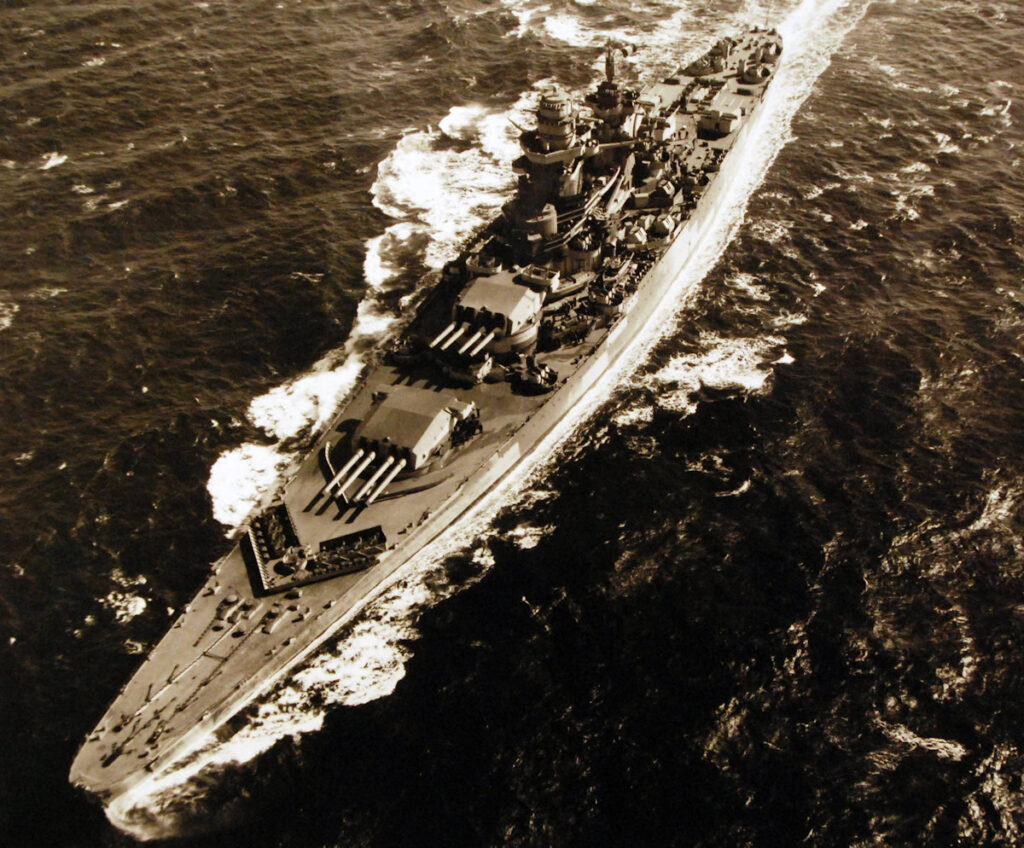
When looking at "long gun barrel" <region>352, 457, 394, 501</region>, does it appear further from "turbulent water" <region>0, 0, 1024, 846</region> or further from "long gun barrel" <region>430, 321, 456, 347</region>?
"long gun barrel" <region>430, 321, 456, 347</region>

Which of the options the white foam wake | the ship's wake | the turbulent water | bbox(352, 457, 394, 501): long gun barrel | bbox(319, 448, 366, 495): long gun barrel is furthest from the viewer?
the white foam wake

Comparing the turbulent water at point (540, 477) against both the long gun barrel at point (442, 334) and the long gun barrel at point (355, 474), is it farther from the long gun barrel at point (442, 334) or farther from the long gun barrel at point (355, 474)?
the long gun barrel at point (442, 334)

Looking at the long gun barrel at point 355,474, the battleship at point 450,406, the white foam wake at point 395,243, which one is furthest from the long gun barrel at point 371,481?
the white foam wake at point 395,243

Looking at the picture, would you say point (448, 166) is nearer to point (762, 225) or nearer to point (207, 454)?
point (762, 225)

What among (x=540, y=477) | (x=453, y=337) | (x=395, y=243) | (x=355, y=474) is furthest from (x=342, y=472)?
(x=395, y=243)

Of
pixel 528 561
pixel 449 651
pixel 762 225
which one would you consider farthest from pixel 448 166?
pixel 449 651

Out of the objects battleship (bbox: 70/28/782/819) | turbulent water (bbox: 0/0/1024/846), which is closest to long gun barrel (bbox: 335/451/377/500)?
battleship (bbox: 70/28/782/819)

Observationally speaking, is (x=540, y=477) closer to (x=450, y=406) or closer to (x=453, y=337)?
(x=450, y=406)
